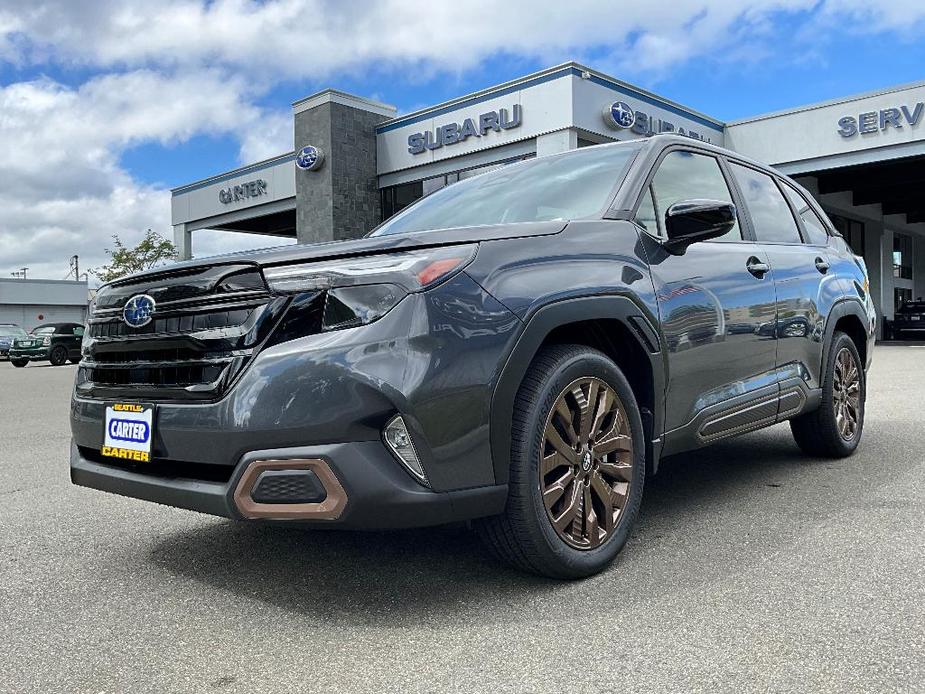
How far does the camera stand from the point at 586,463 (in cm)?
293

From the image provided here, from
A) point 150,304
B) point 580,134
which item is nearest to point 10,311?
point 580,134

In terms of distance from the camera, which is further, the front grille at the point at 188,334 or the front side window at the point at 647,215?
the front side window at the point at 647,215

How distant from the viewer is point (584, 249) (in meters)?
3.02

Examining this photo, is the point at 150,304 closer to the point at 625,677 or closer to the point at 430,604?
the point at 430,604

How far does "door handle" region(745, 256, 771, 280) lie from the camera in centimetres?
396

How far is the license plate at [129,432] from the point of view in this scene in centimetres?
275

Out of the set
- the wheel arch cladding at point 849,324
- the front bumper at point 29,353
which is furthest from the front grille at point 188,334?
the front bumper at point 29,353

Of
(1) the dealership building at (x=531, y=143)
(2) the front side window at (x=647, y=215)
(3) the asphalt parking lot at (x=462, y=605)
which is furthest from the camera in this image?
(1) the dealership building at (x=531, y=143)

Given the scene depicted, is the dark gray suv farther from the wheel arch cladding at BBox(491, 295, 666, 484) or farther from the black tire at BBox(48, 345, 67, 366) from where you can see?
the black tire at BBox(48, 345, 67, 366)

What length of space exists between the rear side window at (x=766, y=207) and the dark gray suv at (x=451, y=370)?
79 centimetres

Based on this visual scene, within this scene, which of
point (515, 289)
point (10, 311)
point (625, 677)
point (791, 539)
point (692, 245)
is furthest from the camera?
point (10, 311)

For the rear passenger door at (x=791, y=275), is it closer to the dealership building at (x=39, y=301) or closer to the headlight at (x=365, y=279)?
the headlight at (x=365, y=279)

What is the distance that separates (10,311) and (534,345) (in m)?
72.7

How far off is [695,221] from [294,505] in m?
1.96
